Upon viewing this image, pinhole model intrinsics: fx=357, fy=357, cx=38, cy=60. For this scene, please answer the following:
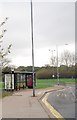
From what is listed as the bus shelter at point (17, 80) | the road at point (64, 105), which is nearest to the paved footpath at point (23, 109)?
the road at point (64, 105)

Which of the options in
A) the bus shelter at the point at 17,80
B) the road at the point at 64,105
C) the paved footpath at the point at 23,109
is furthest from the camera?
the bus shelter at the point at 17,80

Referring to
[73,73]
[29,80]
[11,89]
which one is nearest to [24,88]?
[29,80]

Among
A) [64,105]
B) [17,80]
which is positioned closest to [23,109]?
[64,105]

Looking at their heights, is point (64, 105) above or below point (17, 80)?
below

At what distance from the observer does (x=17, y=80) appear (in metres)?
41.9

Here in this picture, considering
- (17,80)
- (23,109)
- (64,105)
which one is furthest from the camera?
(17,80)

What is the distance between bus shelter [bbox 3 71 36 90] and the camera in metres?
36.4

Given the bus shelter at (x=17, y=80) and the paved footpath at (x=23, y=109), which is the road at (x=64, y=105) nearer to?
the paved footpath at (x=23, y=109)

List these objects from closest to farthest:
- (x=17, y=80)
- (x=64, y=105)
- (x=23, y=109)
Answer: (x=23, y=109) → (x=64, y=105) → (x=17, y=80)

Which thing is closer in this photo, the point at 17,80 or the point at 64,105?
the point at 64,105

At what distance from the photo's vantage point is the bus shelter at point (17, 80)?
36.4 meters

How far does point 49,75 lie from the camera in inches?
4181

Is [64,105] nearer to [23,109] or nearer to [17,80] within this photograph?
[23,109]

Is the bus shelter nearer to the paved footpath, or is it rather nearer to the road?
the road
